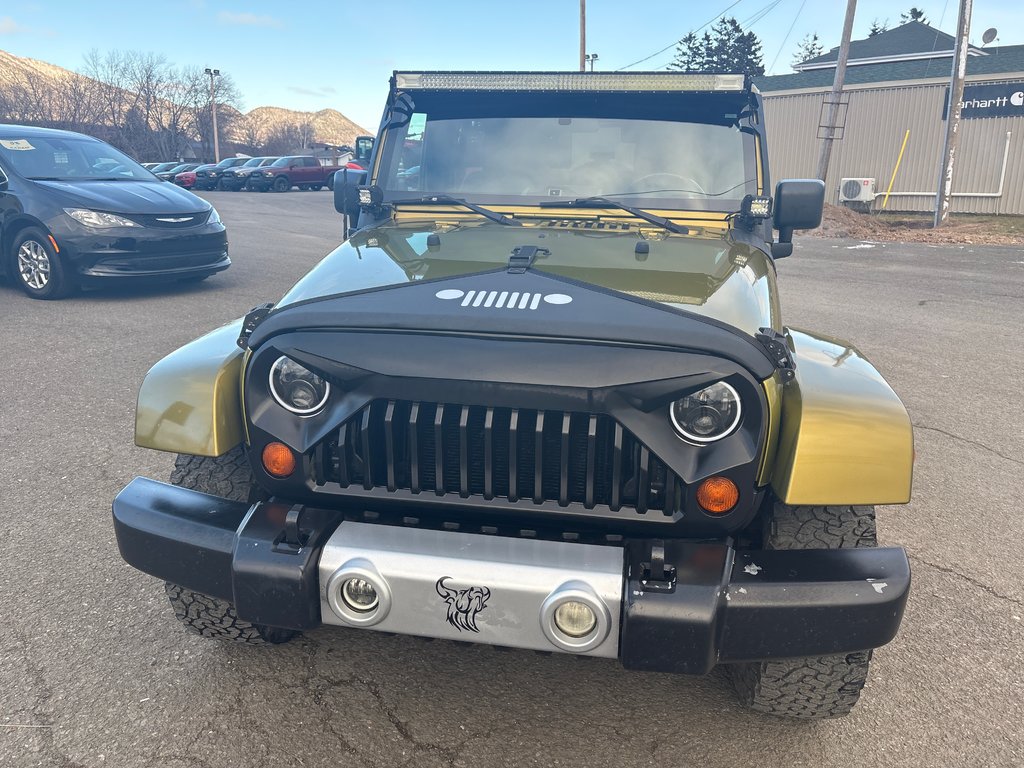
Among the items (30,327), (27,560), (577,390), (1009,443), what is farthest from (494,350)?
(30,327)

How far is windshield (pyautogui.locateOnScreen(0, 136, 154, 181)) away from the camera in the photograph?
8484 mm

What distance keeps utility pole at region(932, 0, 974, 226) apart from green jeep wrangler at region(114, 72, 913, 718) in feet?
62.5

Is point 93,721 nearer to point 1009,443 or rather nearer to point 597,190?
point 597,190

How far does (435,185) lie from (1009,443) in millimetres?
3742

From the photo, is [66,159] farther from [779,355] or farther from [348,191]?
[779,355]

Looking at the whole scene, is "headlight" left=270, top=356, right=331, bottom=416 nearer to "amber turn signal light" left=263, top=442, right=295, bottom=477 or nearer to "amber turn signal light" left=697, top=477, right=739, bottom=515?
"amber turn signal light" left=263, top=442, right=295, bottom=477

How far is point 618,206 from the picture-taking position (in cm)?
340

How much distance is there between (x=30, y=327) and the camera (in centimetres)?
728

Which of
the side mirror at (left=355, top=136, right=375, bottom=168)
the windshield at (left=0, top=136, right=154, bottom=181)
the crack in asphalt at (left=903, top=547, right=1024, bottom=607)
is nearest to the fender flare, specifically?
the crack in asphalt at (left=903, top=547, right=1024, bottom=607)

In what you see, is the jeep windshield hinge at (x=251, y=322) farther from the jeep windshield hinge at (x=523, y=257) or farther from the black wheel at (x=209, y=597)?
the jeep windshield hinge at (x=523, y=257)

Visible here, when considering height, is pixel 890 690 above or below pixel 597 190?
below

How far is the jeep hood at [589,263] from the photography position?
7.94 ft

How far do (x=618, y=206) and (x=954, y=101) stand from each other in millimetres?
18407

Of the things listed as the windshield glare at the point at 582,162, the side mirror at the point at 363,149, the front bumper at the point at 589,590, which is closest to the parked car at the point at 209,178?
the side mirror at the point at 363,149
